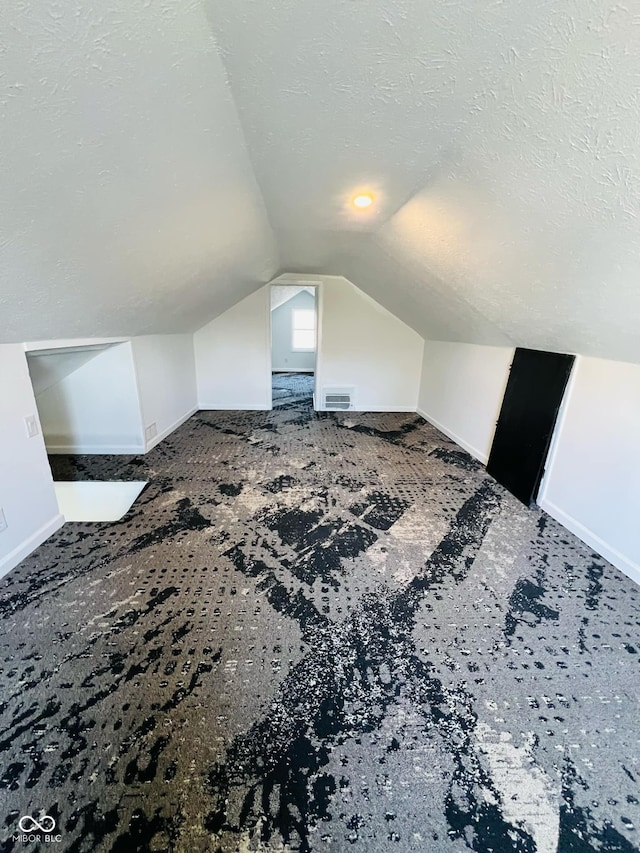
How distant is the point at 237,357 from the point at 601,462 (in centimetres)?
428

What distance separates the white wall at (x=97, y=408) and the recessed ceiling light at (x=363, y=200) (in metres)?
2.40

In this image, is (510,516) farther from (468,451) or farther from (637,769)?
(637,769)

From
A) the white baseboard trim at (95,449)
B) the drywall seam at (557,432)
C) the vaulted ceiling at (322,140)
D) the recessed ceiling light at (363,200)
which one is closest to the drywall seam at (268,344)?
Result: the white baseboard trim at (95,449)

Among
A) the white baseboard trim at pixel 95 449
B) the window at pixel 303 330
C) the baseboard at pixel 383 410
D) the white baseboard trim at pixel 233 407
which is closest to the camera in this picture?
the white baseboard trim at pixel 95 449

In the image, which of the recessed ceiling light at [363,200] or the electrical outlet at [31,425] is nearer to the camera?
the recessed ceiling light at [363,200]

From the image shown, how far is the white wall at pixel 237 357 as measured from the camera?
15.8 ft

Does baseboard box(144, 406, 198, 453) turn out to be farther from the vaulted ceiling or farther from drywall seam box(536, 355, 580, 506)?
drywall seam box(536, 355, 580, 506)

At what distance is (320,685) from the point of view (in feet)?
4.43

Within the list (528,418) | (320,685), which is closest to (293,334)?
(528,418)

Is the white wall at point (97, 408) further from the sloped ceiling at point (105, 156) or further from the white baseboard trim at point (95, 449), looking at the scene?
the sloped ceiling at point (105, 156)

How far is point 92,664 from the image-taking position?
1.41 m

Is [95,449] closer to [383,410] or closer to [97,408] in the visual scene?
[97,408]

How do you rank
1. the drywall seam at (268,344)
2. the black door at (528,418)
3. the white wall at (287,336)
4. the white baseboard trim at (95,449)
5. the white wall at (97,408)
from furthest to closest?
the white wall at (287,336) < the drywall seam at (268,344) < the white baseboard trim at (95,449) < the white wall at (97,408) < the black door at (528,418)

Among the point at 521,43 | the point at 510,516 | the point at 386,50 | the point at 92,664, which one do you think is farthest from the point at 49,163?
the point at 510,516
